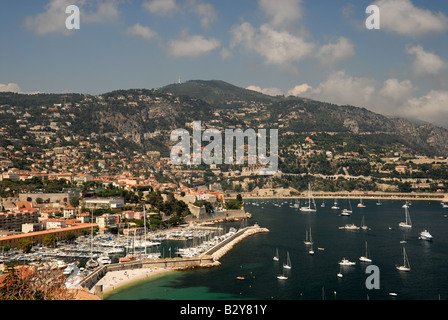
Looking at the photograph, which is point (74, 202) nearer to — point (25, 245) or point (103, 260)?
point (25, 245)

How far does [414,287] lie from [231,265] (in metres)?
10.0

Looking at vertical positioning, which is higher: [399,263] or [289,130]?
[289,130]

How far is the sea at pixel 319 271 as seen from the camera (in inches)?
843

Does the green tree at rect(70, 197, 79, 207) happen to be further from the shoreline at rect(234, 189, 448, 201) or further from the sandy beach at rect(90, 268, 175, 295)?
the shoreline at rect(234, 189, 448, 201)

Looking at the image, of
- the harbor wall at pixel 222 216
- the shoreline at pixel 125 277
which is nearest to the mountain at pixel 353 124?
the harbor wall at pixel 222 216

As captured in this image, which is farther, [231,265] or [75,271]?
[231,265]

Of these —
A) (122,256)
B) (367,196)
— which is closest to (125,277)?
(122,256)

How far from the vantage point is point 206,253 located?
3003 centimetres

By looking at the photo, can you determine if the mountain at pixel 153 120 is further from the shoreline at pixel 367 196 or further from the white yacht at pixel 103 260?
the white yacht at pixel 103 260

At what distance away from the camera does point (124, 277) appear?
78.6 ft

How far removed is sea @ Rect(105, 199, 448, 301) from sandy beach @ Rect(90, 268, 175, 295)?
22.1 inches

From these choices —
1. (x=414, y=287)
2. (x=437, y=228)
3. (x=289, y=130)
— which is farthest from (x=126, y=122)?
(x=414, y=287)

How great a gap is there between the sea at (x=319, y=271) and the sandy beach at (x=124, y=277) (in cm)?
56
